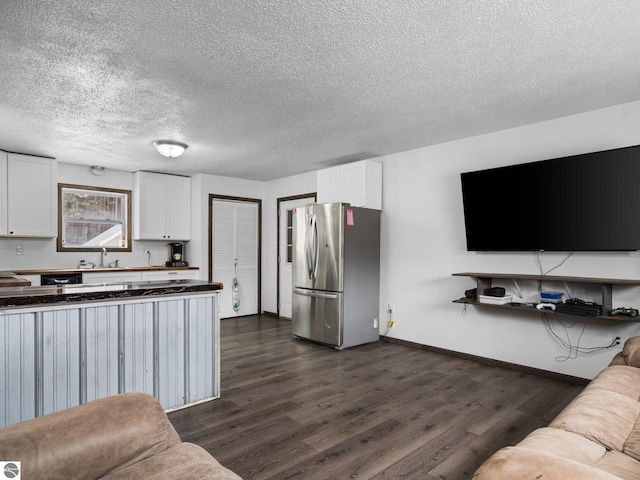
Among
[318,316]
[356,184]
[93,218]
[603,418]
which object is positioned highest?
[356,184]

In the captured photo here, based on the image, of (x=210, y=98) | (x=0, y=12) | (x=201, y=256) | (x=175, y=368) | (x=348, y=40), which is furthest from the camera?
(x=201, y=256)

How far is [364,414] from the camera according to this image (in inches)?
110

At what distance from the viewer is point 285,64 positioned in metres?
2.55

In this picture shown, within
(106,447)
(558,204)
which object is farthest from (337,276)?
(106,447)

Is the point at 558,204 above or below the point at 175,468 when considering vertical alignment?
above

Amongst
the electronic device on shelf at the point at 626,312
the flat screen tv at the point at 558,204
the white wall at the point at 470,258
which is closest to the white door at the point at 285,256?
the white wall at the point at 470,258

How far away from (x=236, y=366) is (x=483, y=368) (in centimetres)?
256

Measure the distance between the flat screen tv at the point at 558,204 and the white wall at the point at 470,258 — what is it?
126mm

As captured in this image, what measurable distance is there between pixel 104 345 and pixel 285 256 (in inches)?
165

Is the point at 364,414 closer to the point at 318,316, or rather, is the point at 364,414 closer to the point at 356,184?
the point at 318,316

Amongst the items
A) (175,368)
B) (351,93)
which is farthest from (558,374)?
(175,368)

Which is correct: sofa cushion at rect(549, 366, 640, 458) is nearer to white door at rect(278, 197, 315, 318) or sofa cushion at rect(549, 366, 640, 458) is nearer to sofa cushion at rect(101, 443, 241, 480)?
sofa cushion at rect(101, 443, 241, 480)

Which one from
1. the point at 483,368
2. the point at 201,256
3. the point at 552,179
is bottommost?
the point at 483,368

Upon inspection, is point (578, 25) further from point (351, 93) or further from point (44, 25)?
point (44, 25)
